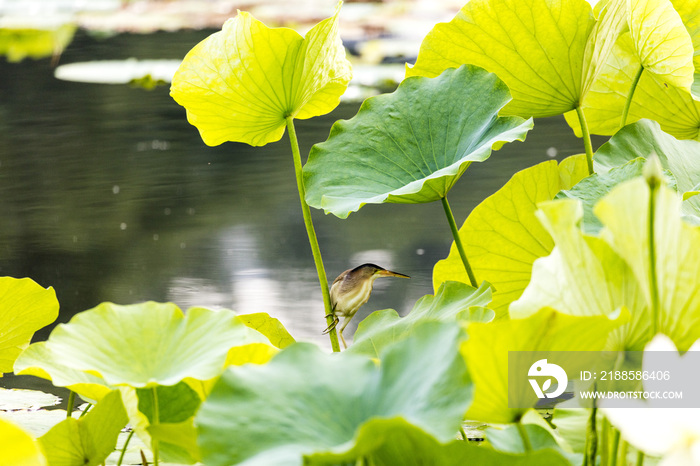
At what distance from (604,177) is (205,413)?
0.25 meters

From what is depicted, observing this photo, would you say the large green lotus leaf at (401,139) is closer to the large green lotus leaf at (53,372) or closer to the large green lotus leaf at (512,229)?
the large green lotus leaf at (512,229)

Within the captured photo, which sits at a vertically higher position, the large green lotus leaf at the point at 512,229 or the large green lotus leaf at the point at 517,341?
the large green lotus leaf at the point at 517,341

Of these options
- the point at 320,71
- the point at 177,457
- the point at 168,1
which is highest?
the point at 320,71

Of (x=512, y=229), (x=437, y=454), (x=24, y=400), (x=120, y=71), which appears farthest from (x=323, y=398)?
(x=120, y=71)

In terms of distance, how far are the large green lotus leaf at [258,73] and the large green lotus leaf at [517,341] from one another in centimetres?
29

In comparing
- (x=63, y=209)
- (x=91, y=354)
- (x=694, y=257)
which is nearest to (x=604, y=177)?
(x=694, y=257)

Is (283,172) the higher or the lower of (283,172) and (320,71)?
the lower

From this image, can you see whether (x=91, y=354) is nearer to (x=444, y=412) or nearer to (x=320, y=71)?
(x=444, y=412)

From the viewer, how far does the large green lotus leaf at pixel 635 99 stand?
515 mm

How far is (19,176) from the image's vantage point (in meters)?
2.61

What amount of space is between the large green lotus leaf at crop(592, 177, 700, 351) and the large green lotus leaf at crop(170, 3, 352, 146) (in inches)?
11.4

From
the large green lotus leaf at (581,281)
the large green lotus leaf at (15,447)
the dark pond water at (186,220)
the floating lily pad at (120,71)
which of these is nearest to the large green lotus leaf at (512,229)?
the large green lotus leaf at (581,281)

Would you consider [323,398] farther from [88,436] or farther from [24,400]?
[24,400]

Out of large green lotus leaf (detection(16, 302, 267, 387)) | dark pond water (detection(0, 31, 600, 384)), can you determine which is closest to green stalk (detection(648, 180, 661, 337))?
large green lotus leaf (detection(16, 302, 267, 387))
